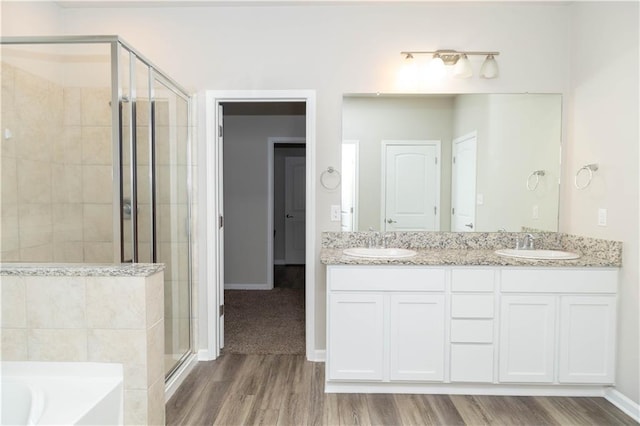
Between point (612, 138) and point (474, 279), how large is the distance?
4.07 ft

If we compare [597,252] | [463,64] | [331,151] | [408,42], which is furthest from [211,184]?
[597,252]

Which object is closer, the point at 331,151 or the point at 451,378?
the point at 451,378

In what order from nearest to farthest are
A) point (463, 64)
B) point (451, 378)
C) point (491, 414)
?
point (491, 414), point (451, 378), point (463, 64)

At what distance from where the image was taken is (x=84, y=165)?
268cm

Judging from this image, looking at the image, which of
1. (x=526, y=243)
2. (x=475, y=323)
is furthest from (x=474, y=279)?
(x=526, y=243)

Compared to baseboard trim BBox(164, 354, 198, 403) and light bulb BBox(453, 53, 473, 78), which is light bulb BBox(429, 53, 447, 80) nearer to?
light bulb BBox(453, 53, 473, 78)

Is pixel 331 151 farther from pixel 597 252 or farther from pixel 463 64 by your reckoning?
pixel 597 252

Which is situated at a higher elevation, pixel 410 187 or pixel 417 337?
pixel 410 187

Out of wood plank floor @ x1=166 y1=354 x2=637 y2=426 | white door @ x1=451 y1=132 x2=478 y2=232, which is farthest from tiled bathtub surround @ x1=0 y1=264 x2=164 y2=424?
white door @ x1=451 y1=132 x2=478 y2=232

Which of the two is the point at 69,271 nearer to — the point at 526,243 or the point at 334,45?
the point at 334,45

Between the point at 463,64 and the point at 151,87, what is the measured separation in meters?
2.14

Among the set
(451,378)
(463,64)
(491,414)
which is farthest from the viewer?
(463,64)

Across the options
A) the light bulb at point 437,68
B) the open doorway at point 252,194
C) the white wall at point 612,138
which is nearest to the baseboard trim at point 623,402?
the white wall at point 612,138

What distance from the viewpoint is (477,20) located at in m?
2.93
